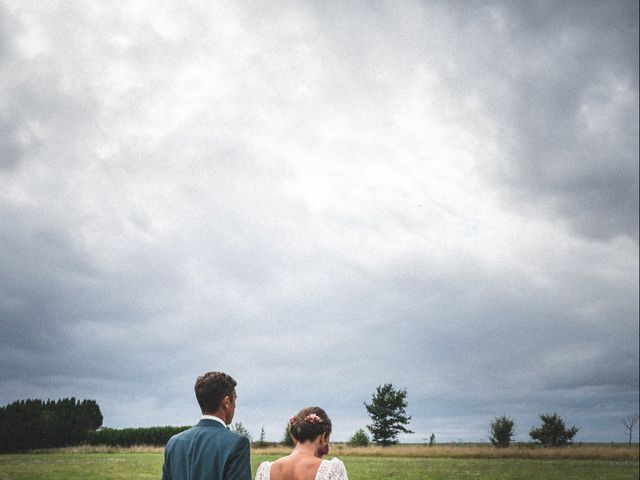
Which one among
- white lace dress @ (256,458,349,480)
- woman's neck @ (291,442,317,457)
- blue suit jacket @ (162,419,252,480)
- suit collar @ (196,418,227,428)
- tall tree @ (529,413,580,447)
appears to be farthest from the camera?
tall tree @ (529,413,580,447)

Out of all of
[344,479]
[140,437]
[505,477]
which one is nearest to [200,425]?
[344,479]

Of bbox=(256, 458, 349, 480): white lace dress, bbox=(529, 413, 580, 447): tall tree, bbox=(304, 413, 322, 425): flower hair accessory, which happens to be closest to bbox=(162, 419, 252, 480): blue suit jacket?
bbox=(304, 413, 322, 425): flower hair accessory

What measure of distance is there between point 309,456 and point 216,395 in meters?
1.89

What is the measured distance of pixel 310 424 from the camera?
5312 millimetres

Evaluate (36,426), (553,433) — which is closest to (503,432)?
(553,433)

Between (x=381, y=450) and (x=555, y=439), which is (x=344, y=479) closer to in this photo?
(x=381, y=450)

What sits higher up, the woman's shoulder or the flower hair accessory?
the flower hair accessory

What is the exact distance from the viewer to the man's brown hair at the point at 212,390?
4.00 m

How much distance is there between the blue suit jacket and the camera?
3725mm

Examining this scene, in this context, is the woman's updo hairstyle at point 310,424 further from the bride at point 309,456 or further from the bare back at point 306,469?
the bare back at point 306,469

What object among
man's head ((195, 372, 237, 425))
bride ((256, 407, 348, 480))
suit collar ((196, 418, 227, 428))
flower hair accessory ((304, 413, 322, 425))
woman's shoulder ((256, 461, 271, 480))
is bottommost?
woman's shoulder ((256, 461, 271, 480))

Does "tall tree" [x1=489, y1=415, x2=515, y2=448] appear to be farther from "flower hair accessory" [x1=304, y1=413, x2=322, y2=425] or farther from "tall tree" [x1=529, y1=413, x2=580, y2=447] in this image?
"flower hair accessory" [x1=304, y1=413, x2=322, y2=425]

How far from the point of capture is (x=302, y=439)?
17.8ft

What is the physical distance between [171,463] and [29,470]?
72.4 feet
